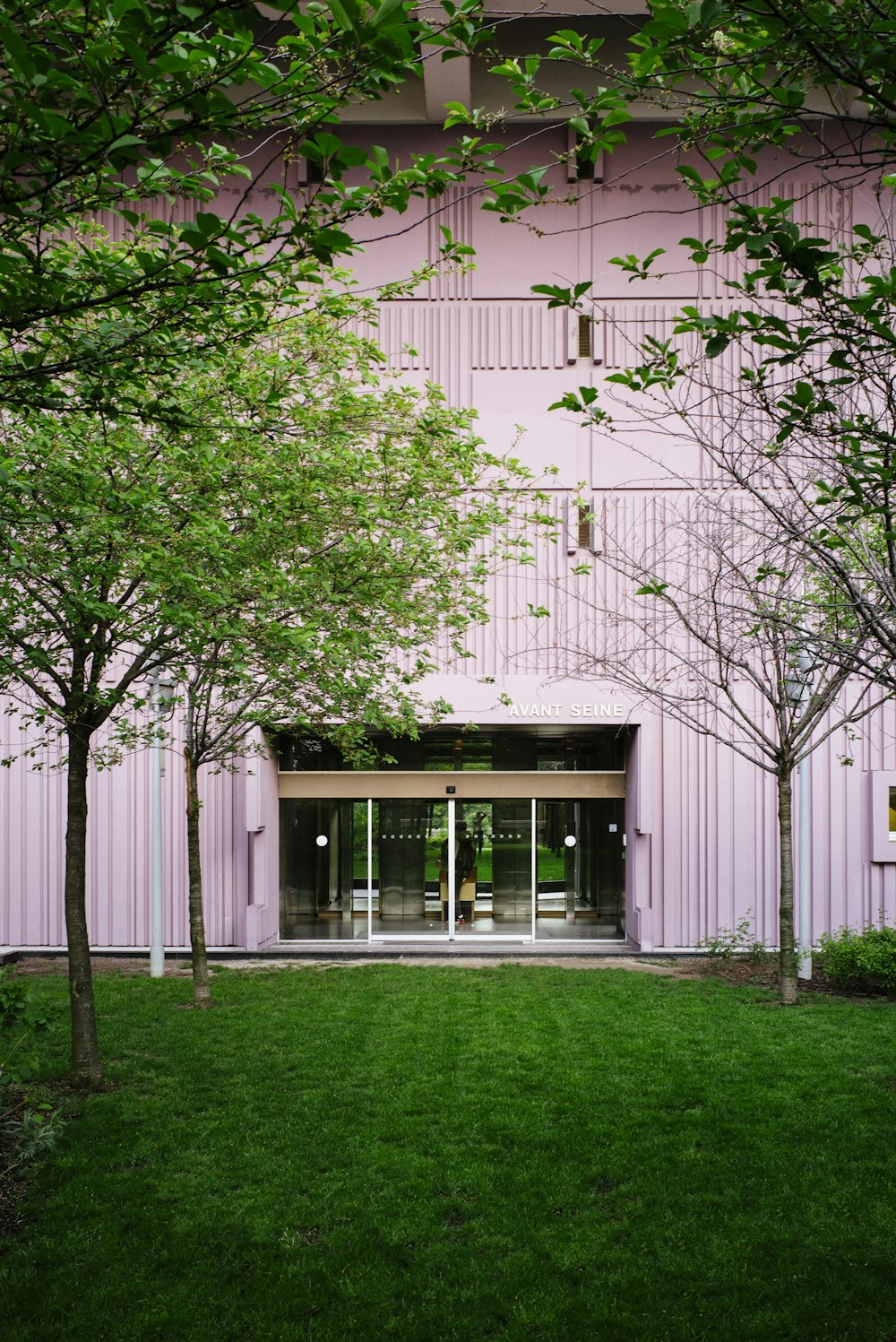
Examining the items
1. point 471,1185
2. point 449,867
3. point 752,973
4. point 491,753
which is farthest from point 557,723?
point 471,1185

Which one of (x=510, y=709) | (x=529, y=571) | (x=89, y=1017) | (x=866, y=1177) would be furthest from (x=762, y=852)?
(x=89, y=1017)

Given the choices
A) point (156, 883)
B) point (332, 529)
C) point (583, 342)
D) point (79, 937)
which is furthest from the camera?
point (583, 342)

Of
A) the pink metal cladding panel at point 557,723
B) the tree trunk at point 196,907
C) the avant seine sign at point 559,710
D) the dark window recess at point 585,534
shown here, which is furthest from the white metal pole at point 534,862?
the tree trunk at point 196,907

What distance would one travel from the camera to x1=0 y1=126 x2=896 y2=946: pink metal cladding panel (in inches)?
617

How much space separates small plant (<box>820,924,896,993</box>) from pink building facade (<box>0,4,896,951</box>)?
3.07 meters

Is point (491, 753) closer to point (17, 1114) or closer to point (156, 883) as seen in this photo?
point (156, 883)

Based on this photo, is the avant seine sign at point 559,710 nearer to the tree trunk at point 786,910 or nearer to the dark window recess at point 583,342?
the tree trunk at point 786,910

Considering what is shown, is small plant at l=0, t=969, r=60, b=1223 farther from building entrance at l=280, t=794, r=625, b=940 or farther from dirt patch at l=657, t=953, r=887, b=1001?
building entrance at l=280, t=794, r=625, b=940

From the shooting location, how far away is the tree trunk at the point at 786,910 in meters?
11.2

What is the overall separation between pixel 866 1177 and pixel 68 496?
722cm

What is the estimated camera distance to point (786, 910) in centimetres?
1121

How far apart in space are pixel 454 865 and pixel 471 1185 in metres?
10.8

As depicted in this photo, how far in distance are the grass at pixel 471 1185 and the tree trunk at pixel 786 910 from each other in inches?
35.9

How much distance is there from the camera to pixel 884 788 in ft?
50.7
